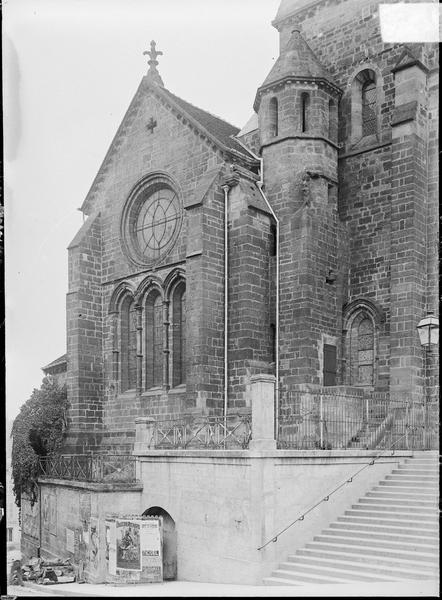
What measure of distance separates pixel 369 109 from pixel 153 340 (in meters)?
10.2

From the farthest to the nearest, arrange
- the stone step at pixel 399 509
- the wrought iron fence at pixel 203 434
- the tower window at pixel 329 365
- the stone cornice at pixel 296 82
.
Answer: the stone cornice at pixel 296 82 < the tower window at pixel 329 365 < the wrought iron fence at pixel 203 434 < the stone step at pixel 399 509

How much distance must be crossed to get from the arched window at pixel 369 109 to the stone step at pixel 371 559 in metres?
13.6

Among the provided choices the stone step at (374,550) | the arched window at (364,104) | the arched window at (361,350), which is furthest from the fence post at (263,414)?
the arched window at (364,104)

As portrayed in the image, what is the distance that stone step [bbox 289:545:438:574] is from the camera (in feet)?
47.4

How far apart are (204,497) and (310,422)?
3464 mm

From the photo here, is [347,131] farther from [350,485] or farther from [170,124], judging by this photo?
[350,485]

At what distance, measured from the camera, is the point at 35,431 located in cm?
2683

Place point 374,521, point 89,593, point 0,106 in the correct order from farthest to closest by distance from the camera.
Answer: point 374,521 → point 89,593 → point 0,106

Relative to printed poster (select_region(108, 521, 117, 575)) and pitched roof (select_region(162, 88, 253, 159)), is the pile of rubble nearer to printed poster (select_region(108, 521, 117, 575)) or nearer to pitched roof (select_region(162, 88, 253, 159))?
printed poster (select_region(108, 521, 117, 575))

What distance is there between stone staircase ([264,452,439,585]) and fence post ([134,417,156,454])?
5365 mm

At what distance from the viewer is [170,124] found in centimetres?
2609

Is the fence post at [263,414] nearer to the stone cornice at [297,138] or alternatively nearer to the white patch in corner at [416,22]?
the white patch in corner at [416,22]

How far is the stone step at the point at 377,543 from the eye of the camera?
1499 cm

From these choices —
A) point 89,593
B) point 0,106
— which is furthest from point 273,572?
point 0,106
